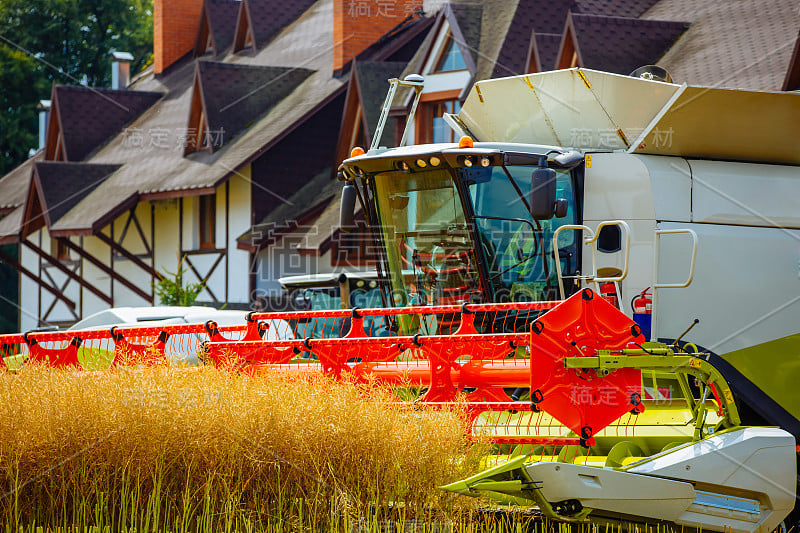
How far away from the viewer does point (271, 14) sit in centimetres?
2700

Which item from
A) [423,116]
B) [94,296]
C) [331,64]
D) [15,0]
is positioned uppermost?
[15,0]

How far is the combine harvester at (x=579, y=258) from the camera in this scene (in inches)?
239

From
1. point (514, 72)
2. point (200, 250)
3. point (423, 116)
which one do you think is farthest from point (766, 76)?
point (200, 250)

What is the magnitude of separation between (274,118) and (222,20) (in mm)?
9672

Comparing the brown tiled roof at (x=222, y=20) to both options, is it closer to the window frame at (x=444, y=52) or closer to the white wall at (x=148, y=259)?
the white wall at (x=148, y=259)

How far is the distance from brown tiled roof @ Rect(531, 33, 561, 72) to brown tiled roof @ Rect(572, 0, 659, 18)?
4.36ft

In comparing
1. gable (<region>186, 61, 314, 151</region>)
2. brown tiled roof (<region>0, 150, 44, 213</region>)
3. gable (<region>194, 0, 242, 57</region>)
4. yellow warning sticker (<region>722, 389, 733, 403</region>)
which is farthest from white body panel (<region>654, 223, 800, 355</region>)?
gable (<region>194, 0, 242, 57</region>)

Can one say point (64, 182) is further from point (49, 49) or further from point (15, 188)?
point (49, 49)

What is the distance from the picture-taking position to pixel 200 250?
20922mm

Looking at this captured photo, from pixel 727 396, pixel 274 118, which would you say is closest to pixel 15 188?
pixel 274 118

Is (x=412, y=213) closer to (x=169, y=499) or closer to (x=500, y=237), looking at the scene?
(x=500, y=237)

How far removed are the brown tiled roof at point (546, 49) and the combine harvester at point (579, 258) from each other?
737cm

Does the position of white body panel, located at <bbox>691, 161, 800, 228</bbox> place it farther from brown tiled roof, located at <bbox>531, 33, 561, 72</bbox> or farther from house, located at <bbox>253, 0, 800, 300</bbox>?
brown tiled roof, located at <bbox>531, 33, 561, 72</bbox>

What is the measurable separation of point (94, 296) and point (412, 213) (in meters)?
18.5
